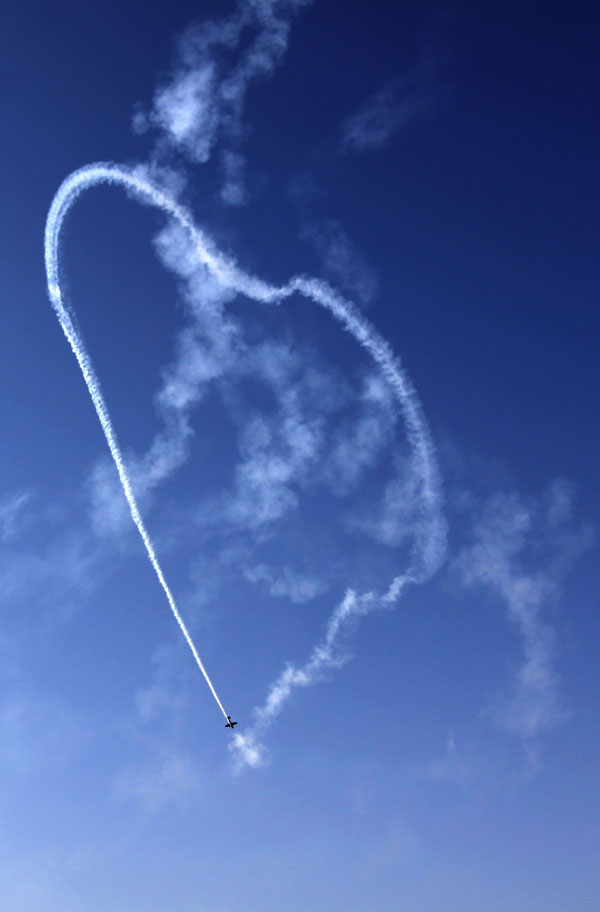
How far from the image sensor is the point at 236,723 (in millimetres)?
108875

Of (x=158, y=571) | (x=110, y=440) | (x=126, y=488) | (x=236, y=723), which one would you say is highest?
(x=110, y=440)

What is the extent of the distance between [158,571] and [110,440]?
910 inches

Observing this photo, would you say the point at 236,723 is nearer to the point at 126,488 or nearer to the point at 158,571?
the point at 158,571

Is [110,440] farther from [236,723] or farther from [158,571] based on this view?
[236,723]

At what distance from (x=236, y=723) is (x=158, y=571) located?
40.0 meters

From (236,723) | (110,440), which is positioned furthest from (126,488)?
(236,723)

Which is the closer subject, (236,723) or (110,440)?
(110,440)

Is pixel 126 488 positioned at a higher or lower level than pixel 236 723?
higher

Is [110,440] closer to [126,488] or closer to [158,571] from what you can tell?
[126,488]

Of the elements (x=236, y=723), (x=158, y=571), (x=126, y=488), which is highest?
(x=126, y=488)

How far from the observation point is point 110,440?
294 feet

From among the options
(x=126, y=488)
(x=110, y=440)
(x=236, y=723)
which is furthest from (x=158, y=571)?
(x=236, y=723)

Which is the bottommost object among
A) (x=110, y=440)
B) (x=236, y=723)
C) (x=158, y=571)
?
(x=236, y=723)

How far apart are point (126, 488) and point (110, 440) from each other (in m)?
8.30
